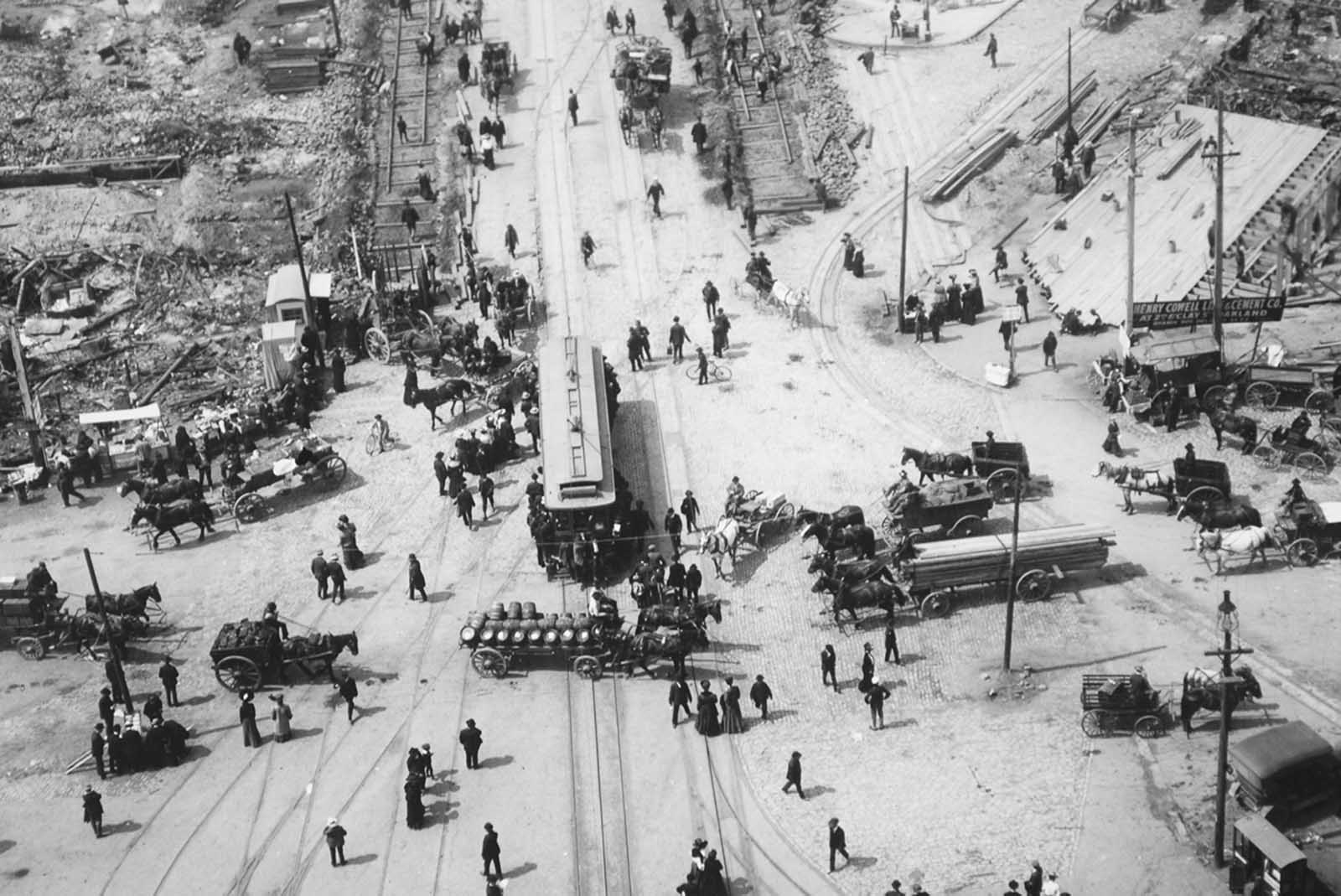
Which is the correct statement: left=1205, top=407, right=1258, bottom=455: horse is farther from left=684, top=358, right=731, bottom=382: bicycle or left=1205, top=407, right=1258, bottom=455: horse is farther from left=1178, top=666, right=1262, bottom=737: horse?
left=684, top=358, right=731, bottom=382: bicycle

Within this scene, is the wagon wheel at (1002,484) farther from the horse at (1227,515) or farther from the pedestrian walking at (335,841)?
the pedestrian walking at (335,841)

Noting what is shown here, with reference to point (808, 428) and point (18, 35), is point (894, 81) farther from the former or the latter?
point (18, 35)

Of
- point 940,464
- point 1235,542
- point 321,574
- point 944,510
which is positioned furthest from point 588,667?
point 1235,542

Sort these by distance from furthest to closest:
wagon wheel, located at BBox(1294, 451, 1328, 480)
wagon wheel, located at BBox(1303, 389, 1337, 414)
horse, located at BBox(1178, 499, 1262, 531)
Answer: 1. wagon wheel, located at BBox(1303, 389, 1337, 414)
2. wagon wheel, located at BBox(1294, 451, 1328, 480)
3. horse, located at BBox(1178, 499, 1262, 531)

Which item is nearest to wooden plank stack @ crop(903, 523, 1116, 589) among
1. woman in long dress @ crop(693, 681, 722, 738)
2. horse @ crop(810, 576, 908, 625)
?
horse @ crop(810, 576, 908, 625)

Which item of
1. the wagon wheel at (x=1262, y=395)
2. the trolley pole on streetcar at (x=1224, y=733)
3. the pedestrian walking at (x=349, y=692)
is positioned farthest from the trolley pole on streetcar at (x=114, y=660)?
the wagon wheel at (x=1262, y=395)
